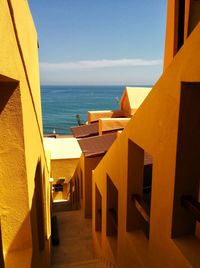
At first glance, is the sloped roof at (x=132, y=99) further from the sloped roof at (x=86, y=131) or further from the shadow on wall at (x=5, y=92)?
the shadow on wall at (x=5, y=92)

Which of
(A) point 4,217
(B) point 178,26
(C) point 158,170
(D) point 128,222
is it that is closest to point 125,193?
(D) point 128,222

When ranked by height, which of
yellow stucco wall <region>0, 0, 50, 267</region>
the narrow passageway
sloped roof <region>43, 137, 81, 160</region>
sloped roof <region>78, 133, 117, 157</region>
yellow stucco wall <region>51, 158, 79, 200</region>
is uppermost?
yellow stucco wall <region>0, 0, 50, 267</region>

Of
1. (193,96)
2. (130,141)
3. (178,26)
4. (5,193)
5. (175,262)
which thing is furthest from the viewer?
(178,26)

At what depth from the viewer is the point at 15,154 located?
2.58 m

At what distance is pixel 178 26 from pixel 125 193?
397 centimetres

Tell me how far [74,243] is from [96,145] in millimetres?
3834

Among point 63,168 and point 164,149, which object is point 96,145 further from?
point 164,149

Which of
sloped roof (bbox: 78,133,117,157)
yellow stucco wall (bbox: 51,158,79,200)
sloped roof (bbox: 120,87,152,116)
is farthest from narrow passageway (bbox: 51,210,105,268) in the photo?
sloped roof (bbox: 120,87,152,116)

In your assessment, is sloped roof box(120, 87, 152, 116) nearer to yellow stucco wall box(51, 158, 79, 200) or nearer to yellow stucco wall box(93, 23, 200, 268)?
yellow stucco wall box(51, 158, 79, 200)

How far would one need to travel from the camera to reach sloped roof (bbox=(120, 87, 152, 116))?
13.6 meters

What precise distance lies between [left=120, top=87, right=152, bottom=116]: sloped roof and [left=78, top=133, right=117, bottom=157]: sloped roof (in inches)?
172

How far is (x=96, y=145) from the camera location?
8.94 metres

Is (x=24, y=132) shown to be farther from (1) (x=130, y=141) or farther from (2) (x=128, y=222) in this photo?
(2) (x=128, y=222)

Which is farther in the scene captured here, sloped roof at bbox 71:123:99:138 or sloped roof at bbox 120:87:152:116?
sloped roof at bbox 120:87:152:116
